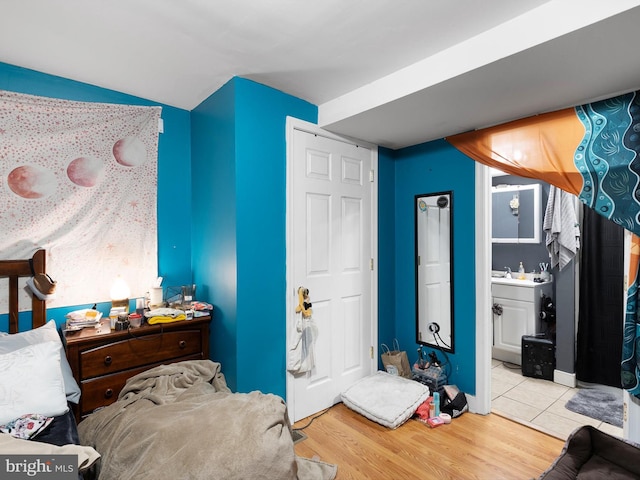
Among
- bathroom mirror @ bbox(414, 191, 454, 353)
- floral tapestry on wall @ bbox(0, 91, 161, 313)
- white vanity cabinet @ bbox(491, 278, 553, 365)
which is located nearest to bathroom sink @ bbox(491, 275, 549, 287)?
white vanity cabinet @ bbox(491, 278, 553, 365)

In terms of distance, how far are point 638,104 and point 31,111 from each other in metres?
3.58

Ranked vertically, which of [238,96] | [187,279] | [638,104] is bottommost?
[187,279]

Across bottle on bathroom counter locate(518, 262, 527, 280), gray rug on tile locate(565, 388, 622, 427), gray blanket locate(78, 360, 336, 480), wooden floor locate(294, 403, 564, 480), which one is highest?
bottle on bathroom counter locate(518, 262, 527, 280)

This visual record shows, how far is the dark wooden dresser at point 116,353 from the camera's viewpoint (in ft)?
6.48

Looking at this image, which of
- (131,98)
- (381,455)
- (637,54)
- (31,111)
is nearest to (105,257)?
(31,111)

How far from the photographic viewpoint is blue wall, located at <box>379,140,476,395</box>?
280cm

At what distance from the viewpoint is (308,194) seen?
2.67 m

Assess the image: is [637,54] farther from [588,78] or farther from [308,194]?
[308,194]

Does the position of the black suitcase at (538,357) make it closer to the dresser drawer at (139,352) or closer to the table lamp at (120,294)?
the dresser drawer at (139,352)

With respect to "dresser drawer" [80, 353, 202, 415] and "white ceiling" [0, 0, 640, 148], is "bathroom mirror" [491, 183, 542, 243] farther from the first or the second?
"dresser drawer" [80, 353, 202, 415]

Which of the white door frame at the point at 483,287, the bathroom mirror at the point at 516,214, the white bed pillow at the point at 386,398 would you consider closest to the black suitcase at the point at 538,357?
the white door frame at the point at 483,287

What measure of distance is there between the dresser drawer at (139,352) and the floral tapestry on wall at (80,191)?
50 centimetres

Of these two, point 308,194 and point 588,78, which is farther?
point 308,194

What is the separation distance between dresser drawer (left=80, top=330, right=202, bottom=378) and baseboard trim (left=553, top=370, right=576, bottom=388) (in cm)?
321
